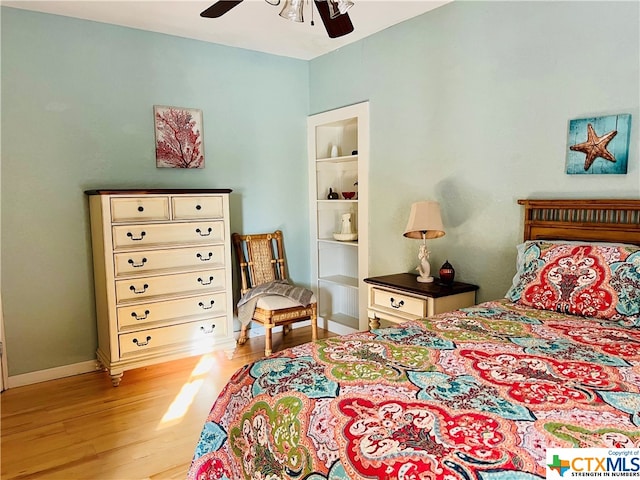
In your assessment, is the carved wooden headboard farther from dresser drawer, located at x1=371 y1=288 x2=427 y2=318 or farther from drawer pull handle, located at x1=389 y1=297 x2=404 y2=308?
drawer pull handle, located at x1=389 y1=297 x2=404 y2=308

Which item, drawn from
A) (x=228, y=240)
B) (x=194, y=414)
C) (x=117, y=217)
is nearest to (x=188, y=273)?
(x=228, y=240)

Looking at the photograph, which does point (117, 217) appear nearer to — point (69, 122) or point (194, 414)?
point (69, 122)

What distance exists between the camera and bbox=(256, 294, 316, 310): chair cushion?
3725 mm

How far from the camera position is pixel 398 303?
310 cm

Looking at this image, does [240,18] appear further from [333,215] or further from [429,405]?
[429,405]

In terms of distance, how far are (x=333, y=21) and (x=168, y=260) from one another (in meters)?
2.00

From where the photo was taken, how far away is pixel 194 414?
9.21 ft

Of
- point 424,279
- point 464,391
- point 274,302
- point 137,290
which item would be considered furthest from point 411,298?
point 137,290

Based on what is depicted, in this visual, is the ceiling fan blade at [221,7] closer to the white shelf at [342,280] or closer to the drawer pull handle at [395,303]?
the drawer pull handle at [395,303]

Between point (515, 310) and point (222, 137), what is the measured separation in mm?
2785

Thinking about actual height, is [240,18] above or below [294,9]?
above

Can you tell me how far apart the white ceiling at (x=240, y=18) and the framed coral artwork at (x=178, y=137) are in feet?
2.02

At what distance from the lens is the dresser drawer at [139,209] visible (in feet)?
10.2

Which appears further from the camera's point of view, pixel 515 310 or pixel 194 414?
pixel 194 414
